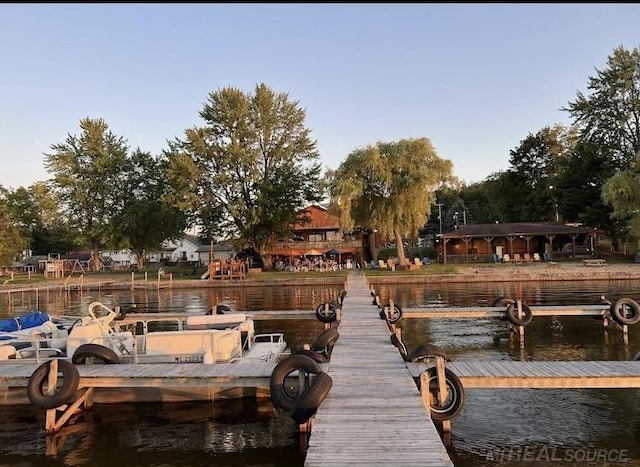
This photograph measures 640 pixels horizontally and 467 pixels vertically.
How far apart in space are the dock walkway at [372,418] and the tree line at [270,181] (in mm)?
33040

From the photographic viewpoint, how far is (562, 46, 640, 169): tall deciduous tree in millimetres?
50156

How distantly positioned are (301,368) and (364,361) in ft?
5.85

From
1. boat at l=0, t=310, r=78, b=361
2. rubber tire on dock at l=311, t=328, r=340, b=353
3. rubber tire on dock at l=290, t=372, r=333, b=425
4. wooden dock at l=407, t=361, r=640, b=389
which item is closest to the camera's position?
rubber tire on dock at l=290, t=372, r=333, b=425

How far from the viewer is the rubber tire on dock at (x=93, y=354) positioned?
10641 millimetres

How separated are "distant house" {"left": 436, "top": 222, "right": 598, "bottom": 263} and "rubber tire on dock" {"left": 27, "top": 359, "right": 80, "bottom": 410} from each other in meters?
40.9

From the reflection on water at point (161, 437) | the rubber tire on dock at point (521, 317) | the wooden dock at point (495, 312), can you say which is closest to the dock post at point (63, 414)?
the reflection on water at point (161, 437)

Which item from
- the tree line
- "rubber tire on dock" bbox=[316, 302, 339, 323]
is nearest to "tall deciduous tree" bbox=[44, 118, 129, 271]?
the tree line

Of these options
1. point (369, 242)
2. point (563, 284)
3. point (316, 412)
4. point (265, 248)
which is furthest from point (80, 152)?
point (316, 412)

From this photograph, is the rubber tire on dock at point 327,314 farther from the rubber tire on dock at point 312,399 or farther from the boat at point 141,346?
the rubber tire on dock at point 312,399

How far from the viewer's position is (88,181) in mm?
56250

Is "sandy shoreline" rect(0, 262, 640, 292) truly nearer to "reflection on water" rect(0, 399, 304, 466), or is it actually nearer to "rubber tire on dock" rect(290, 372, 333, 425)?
"reflection on water" rect(0, 399, 304, 466)

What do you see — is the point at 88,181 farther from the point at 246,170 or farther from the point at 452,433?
the point at 452,433

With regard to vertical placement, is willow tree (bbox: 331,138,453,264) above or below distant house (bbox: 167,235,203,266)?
above

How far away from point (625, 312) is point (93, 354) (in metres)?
16.0
